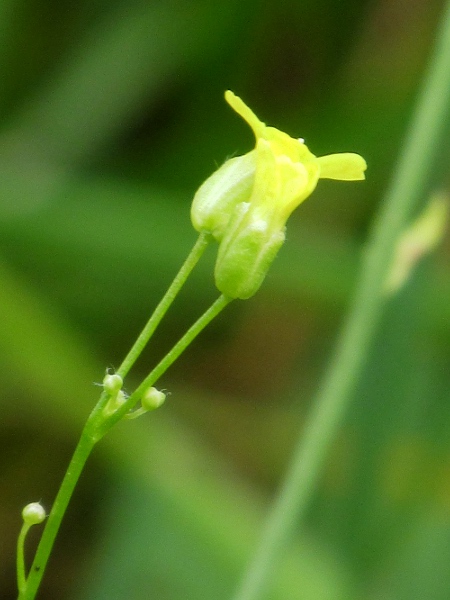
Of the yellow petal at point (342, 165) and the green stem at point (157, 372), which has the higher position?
the yellow petal at point (342, 165)

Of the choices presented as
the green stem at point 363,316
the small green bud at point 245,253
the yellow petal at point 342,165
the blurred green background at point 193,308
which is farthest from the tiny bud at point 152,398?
the blurred green background at point 193,308

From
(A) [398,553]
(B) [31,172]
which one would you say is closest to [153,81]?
(B) [31,172]

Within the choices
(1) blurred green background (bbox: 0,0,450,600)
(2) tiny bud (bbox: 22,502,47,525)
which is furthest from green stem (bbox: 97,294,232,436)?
(1) blurred green background (bbox: 0,0,450,600)

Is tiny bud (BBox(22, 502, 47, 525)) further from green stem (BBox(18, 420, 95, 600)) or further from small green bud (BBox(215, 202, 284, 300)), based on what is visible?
small green bud (BBox(215, 202, 284, 300))

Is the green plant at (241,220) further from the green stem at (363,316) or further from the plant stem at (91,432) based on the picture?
the green stem at (363,316)

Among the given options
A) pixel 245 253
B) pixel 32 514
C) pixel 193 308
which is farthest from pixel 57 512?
pixel 193 308

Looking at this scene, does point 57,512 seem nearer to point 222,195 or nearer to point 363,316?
point 222,195
